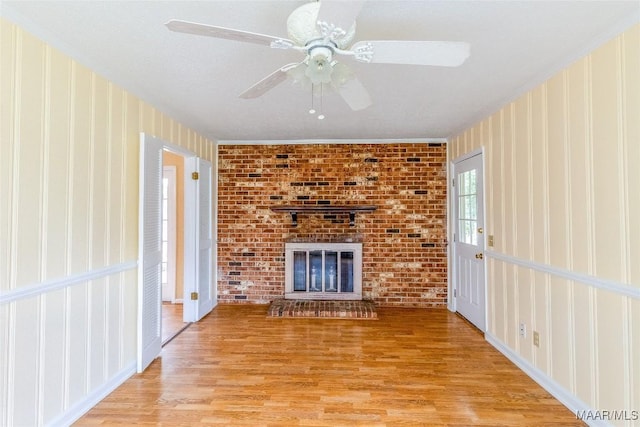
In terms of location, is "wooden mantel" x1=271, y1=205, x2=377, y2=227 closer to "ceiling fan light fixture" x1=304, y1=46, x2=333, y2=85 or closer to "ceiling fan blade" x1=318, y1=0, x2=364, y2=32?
"ceiling fan light fixture" x1=304, y1=46, x2=333, y2=85

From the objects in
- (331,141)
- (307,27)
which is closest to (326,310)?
(331,141)

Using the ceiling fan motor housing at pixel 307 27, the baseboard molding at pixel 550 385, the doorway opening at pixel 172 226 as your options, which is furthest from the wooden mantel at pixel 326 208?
the ceiling fan motor housing at pixel 307 27

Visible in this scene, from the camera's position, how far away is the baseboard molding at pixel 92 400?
196cm

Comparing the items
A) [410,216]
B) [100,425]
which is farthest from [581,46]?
[100,425]

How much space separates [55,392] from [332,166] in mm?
3499

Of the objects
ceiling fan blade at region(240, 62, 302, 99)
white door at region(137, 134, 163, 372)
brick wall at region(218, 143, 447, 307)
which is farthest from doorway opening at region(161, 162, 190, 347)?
ceiling fan blade at region(240, 62, 302, 99)

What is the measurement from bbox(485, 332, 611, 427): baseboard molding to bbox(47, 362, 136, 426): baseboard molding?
3.10 metres

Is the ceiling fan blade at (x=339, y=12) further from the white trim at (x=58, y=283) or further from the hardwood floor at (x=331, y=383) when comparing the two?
the hardwood floor at (x=331, y=383)

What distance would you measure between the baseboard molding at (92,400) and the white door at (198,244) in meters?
1.24

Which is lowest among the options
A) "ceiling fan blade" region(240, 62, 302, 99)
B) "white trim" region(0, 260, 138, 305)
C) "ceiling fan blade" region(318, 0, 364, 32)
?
"white trim" region(0, 260, 138, 305)

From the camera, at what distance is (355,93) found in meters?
1.87

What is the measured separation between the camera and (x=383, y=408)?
2.14 metres

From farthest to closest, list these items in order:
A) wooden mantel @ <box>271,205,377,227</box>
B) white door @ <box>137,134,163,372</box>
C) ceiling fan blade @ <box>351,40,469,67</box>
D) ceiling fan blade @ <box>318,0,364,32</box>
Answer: wooden mantel @ <box>271,205,377,227</box> < white door @ <box>137,134,163,372</box> < ceiling fan blade @ <box>351,40,469,67</box> < ceiling fan blade @ <box>318,0,364,32</box>

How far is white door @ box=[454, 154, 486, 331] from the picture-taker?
3.49 m
